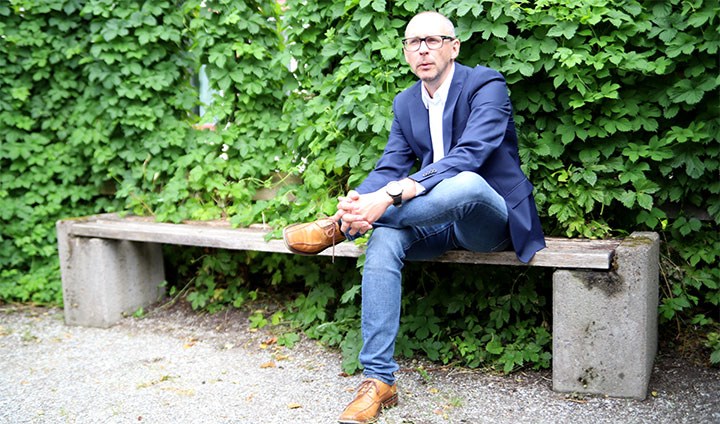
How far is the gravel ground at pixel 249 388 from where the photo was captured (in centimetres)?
313

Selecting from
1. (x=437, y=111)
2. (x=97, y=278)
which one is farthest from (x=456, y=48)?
(x=97, y=278)

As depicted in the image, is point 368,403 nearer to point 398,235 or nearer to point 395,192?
point 398,235

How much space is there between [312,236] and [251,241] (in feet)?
2.96

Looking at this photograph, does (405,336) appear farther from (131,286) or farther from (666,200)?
(131,286)

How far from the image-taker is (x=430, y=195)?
3.05m

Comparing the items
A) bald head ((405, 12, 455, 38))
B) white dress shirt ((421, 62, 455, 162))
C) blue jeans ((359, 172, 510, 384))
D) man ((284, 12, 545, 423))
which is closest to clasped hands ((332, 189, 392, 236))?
man ((284, 12, 545, 423))

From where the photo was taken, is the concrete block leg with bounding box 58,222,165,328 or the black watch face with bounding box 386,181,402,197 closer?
the black watch face with bounding box 386,181,402,197

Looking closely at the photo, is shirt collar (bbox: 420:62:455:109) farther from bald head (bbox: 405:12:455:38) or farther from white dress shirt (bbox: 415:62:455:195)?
bald head (bbox: 405:12:455:38)

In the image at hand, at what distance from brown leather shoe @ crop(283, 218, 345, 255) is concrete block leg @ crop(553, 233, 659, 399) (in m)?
1.00

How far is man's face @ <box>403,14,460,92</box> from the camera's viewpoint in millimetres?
3268

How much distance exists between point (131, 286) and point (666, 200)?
3240 mm

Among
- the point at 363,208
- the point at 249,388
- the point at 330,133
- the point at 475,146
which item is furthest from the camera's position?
the point at 330,133

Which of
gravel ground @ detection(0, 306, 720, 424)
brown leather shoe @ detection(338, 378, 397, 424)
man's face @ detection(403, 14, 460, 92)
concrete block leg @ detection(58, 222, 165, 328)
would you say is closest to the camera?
brown leather shoe @ detection(338, 378, 397, 424)

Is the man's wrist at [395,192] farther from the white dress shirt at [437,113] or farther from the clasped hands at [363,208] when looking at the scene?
the white dress shirt at [437,113]
